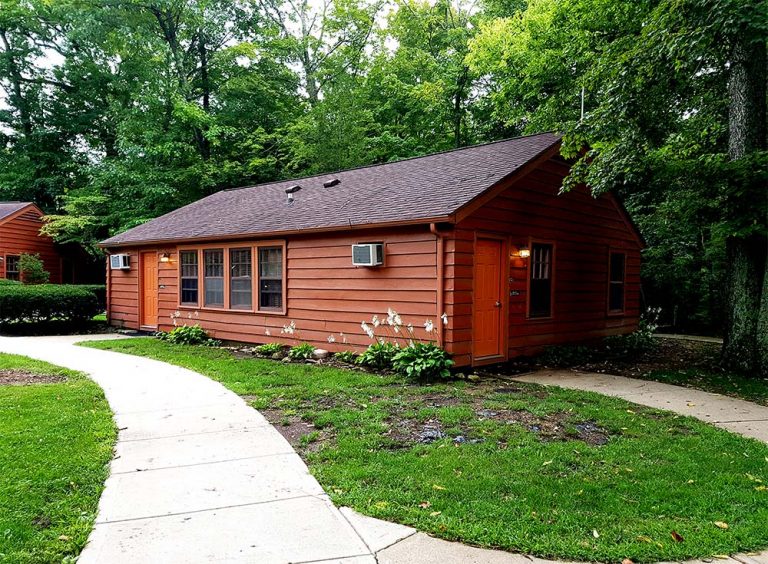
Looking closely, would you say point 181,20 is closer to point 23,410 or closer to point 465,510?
point 23,410

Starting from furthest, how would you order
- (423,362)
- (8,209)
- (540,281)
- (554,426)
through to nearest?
(8,209)
(540,281)
(423,362)
(554,426)

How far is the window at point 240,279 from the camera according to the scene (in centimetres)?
1040

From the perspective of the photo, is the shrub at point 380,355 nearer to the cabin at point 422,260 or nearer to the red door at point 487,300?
the cabin at point 422,260

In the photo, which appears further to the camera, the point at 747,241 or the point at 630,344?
the point at 630,344

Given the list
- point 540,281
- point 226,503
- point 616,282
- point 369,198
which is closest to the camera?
point 226,503

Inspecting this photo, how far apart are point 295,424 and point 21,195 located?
90.4ft

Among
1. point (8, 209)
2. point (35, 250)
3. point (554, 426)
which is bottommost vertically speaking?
point (554, 426)

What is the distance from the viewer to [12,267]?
2019cm

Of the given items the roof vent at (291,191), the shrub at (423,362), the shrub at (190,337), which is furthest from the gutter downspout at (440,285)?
the shrub at (190,337)

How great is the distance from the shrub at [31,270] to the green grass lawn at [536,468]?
18.4 meters

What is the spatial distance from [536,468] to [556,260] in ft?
20.1

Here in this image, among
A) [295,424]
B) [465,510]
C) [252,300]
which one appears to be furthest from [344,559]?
[252,300]

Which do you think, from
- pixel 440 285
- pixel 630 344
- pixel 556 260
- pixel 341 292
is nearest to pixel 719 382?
pixel 630 344

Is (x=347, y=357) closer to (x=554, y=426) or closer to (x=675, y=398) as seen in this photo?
(x=554, y=426)
